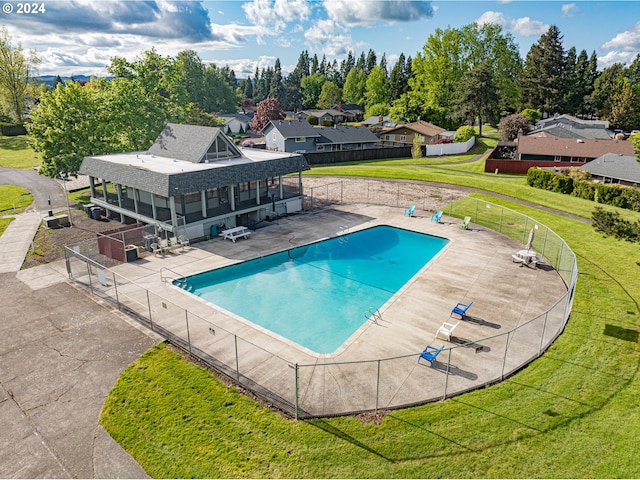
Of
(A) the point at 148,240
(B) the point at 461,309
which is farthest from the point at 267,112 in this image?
(B) the point at 461,309

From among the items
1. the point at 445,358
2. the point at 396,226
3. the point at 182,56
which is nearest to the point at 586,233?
the point at 396,226

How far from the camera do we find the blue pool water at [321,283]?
66.1 ft

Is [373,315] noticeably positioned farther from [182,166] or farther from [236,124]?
[236,124]

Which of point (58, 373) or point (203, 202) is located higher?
point (203, 202)

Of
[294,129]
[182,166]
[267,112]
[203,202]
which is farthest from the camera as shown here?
[267,112]

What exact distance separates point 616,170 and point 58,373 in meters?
55.3

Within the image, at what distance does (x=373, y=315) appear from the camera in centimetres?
2027

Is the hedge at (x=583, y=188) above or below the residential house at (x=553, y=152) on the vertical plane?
below

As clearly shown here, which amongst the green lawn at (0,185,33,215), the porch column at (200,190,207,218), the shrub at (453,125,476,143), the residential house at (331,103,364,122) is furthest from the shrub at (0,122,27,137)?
the shrub at (453,125,476,143)

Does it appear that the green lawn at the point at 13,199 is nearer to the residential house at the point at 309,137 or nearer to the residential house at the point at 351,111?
the residential house at the point at 309,137

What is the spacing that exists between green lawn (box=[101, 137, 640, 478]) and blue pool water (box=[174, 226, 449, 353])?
5347mm

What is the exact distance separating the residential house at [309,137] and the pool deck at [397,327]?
41.6 metres

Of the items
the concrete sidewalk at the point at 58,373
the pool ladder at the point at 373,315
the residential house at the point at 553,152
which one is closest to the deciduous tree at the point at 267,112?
the residential house at the point at 553,152

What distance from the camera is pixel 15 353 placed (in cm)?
1684
